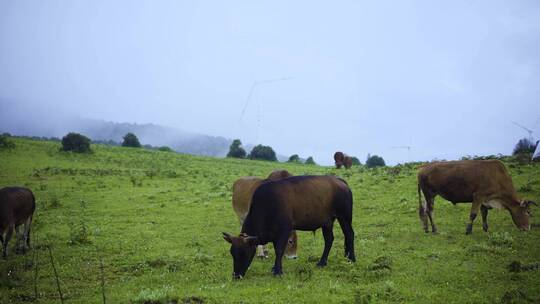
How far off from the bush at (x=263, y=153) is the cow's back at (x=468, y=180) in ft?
209

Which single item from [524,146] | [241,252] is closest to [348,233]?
[241,252]

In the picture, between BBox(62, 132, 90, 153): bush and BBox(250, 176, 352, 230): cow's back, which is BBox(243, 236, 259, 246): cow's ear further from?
BBox(62, 132, 90, 153): bush

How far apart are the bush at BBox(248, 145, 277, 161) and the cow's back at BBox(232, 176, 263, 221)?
6358 cm

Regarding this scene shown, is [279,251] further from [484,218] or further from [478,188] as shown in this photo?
[484,218]

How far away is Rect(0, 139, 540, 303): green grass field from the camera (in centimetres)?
962

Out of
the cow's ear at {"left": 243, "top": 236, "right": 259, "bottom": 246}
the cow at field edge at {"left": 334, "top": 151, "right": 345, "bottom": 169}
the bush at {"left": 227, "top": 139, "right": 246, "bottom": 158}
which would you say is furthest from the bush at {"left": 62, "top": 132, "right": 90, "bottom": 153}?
the cow's ear at {"left": 243, "top": 236, "right": 259, "bottom": 246}

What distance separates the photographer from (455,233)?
1636 cm

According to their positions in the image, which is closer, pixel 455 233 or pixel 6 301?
pixel 6 301

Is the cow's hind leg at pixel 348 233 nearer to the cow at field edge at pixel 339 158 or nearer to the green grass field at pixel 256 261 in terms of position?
the green grass field at pixel 256 261

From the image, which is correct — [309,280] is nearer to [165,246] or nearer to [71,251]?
[165,246]

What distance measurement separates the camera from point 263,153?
80.4 meters

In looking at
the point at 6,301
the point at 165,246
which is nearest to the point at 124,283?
the point at 6,301

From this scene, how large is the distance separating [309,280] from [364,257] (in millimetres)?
3150

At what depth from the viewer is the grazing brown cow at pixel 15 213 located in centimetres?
1469
